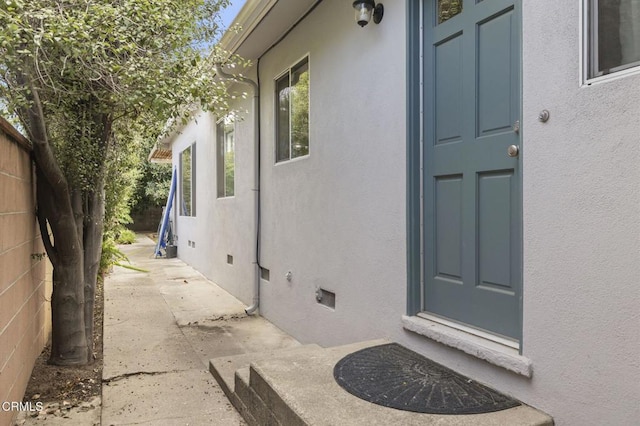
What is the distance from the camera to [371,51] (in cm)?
372

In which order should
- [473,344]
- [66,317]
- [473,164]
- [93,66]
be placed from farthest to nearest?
1. [66,317]
2. [93,66]
3. [473,164]
4. [473,344]

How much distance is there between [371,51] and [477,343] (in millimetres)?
2340

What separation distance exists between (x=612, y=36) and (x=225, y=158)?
22.9ft

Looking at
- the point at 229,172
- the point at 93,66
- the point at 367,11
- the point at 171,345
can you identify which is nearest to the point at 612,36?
the point at 367,11

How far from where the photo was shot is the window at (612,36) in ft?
6.42

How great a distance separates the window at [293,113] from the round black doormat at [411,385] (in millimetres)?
2597

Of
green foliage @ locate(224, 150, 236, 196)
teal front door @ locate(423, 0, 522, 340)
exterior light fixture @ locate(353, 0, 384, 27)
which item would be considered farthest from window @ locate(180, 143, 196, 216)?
teal front door @ locate(423, 0, 522, 340)

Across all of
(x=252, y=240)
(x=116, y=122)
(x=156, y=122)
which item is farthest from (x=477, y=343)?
(x=252, y=240)

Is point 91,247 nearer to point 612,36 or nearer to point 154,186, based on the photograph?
point 612,36

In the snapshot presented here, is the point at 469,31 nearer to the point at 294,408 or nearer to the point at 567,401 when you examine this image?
the point at 567,401

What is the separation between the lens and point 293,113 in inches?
213

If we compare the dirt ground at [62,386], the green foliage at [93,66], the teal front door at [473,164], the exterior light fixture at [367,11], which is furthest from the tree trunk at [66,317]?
the exterior light fixture at [367,11]

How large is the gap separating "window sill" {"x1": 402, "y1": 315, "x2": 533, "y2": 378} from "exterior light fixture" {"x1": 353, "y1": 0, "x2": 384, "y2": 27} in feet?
7.33

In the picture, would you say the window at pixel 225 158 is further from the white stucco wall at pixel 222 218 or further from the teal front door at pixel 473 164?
the teal front door at pixel 473 164
